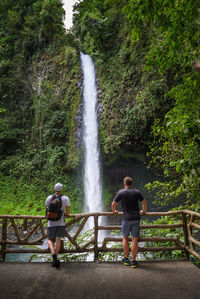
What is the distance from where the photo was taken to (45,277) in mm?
3621

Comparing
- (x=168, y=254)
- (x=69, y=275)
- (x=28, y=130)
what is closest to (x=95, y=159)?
(x=28, y=130)

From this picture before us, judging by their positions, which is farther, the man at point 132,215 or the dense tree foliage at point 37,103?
the dense tree foliage at point 37,103

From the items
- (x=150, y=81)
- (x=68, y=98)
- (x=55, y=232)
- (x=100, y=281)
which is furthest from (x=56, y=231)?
(x=68, y=98)

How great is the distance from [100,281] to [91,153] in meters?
9.97

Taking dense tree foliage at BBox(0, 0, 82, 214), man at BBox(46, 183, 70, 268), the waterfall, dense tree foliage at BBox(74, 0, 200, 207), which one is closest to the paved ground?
man at BBox(46, 183, 70, 268)

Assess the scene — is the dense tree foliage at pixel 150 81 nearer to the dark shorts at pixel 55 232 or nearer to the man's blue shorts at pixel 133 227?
the man's blue shorts at pixel 133 227

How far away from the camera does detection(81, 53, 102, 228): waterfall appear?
12500 millimetres

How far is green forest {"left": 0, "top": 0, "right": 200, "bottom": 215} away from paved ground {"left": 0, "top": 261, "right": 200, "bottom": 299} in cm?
214

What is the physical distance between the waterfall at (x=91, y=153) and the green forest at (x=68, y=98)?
432 mm

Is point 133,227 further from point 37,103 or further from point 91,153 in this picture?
point 37,103

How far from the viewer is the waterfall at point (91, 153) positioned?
1250cm

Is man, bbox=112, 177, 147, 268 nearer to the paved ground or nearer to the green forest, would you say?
the paved ground

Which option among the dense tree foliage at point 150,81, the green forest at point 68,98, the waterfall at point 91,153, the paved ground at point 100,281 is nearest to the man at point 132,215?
the paved ground at point 100,281

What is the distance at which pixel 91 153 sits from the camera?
1324 centimetres
